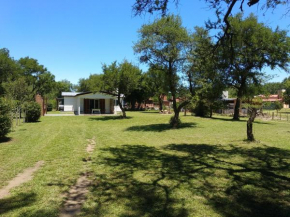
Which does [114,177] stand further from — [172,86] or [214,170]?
[172,86]

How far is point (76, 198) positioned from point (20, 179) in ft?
6.11

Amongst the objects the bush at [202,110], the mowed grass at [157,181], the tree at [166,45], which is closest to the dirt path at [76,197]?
the mowed grass at [157,181]

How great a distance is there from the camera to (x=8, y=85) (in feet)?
65.4

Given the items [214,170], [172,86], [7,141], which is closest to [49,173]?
[214,170]

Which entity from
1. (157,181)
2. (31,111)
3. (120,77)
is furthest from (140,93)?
(157,181)

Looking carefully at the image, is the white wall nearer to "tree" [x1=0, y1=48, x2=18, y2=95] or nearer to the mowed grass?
"tree" [x1=0, y1=48, x2=18, y2=95]

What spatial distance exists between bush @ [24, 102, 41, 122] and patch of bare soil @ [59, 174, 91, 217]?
15.9 meters

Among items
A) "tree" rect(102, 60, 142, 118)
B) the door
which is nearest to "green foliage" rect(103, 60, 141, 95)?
"tree" rect(102, 60, 142, 118)

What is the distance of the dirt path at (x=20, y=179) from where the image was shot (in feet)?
14.3

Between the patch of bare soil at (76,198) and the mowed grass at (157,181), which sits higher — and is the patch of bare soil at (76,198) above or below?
below

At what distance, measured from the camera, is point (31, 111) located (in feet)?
63.1

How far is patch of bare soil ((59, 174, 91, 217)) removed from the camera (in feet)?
11.6

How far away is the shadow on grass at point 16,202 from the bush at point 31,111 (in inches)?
644

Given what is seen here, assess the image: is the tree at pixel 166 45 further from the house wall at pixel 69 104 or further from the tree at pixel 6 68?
the tree at pixel 6 68
